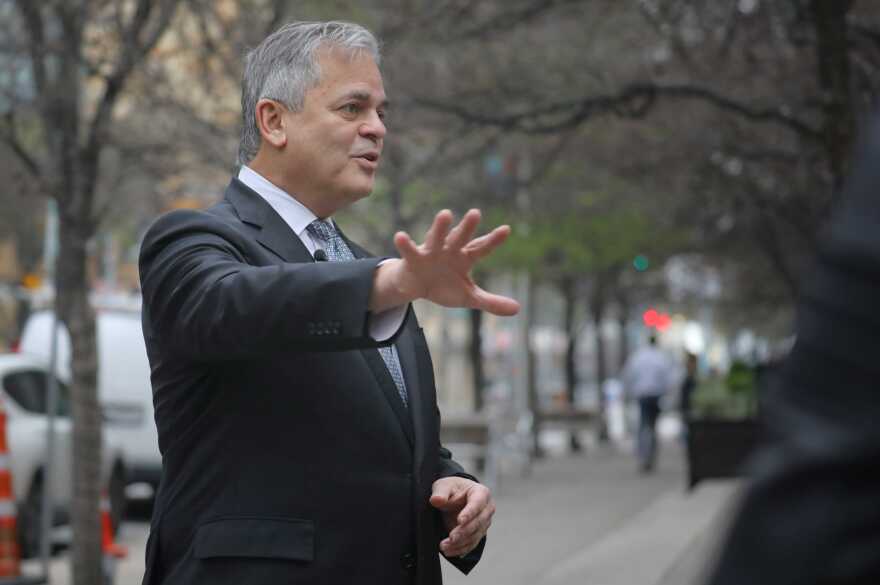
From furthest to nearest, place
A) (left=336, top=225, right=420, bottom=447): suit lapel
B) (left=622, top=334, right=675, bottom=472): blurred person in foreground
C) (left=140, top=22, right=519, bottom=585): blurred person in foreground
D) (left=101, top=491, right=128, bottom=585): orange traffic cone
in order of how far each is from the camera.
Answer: (left=622, top=334, right=675, bottom=472): blurred person in foreground
(left=101, top=491, right=128, bottom=585): orange traffic cone
(left=336, top=225, right=420, bottom=447): suit lapel
(left=140, top=22, right=519, bottom=585): blurred person in foreground

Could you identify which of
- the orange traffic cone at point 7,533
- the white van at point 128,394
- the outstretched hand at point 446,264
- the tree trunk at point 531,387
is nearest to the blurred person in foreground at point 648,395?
the tree trunk at point 531,387

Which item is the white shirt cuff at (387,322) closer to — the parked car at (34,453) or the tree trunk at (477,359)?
the parked car at (34,453)

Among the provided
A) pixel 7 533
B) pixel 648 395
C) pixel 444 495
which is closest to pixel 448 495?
pixel 444 495

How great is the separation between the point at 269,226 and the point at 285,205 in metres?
0.07

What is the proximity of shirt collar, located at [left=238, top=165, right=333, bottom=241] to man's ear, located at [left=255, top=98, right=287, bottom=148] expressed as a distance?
74 millimetres

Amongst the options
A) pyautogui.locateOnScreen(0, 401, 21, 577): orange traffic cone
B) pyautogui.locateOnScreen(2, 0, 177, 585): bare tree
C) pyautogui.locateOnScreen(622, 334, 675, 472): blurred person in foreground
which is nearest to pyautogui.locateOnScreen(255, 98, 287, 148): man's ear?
pyautogui.locateOnScreen(2, 0, 177, 585): bare tree

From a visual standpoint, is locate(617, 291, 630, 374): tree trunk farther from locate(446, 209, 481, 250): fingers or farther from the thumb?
locate(446, 209, 481, 250): fingers

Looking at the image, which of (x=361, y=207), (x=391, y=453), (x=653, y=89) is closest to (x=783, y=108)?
(x=653, y=89)

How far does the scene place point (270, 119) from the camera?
310 centimetres

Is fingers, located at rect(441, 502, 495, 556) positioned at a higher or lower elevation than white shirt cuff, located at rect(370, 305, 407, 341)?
lower

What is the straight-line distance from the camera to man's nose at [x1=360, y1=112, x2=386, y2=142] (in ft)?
10.0

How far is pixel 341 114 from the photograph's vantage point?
10.0 ft

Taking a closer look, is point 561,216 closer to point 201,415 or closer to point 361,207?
point 361,207

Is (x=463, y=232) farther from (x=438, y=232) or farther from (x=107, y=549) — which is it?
(x=107, y=549)
